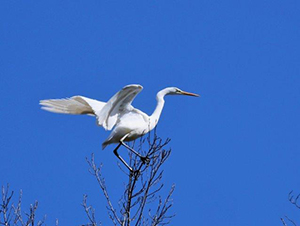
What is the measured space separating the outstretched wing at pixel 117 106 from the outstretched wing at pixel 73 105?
302 mm

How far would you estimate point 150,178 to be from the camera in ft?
21.4

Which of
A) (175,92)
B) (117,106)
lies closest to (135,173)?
(117,106)

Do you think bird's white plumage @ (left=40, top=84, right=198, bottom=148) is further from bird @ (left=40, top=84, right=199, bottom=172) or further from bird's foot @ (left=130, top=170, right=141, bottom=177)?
bird's foot @ (left=130, top=170, right=141, bottom=177)

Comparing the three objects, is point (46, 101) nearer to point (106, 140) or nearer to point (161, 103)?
point (106, 140)

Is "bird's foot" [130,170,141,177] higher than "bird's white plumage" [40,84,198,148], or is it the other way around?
"bird's white plumage" [40,84,198,148]

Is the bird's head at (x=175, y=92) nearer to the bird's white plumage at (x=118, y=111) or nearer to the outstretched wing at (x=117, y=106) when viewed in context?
the bird's white plumage at (x=118, y=111)

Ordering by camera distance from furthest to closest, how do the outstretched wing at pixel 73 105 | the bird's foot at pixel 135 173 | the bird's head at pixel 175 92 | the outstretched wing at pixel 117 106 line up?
the bird's head at pixel 175 92 < the outstretched wing at pixel 73 105 < the outstretched wing at pixel 117 106 < the bird's foot at pixel 135 173

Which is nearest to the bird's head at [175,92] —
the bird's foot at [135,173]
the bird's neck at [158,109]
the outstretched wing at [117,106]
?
the bird's neck at [158,109]

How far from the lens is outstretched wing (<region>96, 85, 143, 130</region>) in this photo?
27.7 feet

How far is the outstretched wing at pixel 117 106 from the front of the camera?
845 centimetres

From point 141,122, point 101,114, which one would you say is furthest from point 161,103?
point 101,114

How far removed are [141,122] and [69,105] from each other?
118 cm

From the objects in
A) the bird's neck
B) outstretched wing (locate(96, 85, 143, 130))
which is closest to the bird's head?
the bird's neck

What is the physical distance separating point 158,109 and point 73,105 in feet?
4.25
